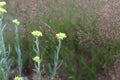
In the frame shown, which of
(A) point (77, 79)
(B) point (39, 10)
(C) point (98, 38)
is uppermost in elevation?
(B) point (39, 10)

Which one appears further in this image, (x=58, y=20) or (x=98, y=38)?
(x=58, y=20)

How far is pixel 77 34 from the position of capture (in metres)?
3.17

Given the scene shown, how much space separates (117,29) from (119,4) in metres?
0.28

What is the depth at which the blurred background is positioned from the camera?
305cm

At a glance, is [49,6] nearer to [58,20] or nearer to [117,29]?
[58,20]

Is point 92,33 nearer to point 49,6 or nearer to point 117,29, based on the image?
point 117,29

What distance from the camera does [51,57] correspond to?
3.19 metres

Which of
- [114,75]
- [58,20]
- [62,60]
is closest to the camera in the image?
[114,75]

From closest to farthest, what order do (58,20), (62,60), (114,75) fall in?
(114,75), (62,60), (58,20)

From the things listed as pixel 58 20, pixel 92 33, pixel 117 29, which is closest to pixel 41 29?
pixel 58 20

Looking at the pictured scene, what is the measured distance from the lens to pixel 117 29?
3.01 m

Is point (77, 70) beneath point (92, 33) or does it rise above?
beneath

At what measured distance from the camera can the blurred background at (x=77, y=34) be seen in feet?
10.0

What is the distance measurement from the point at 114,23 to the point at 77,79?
0.56 m
